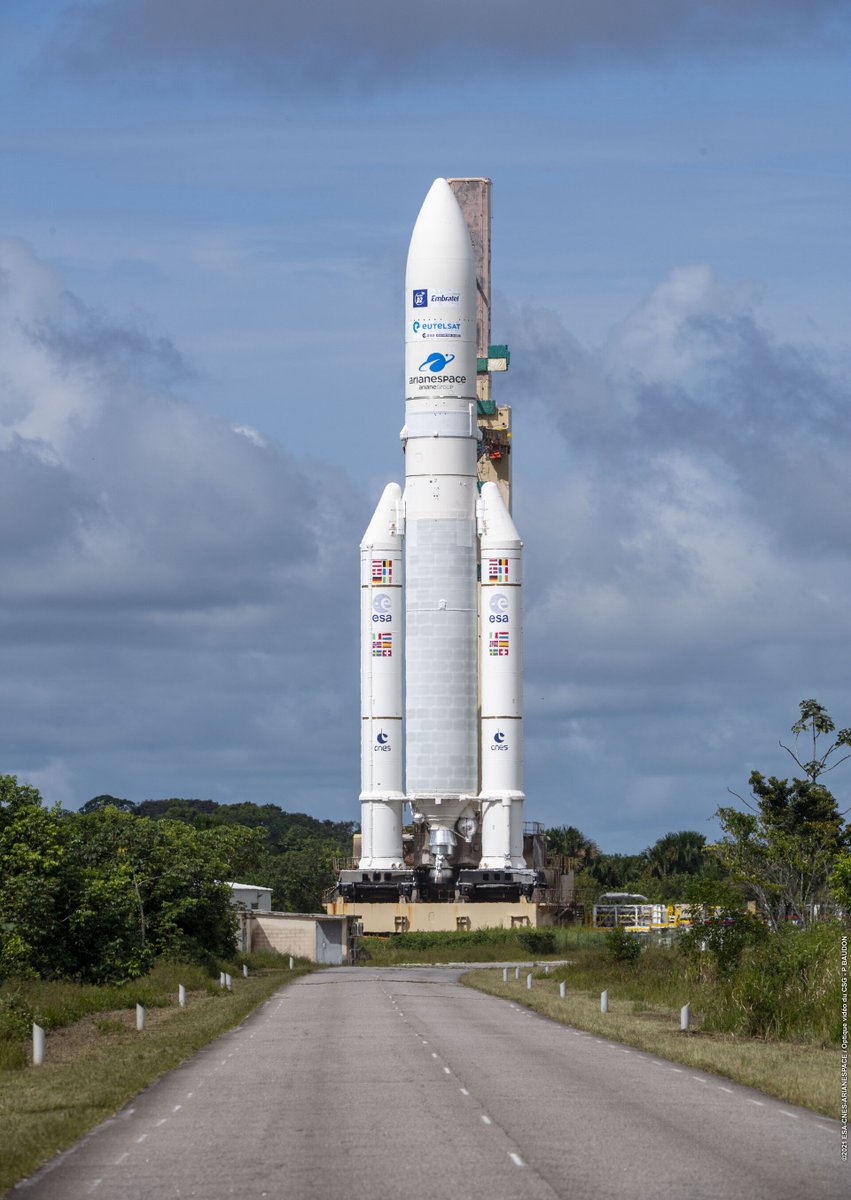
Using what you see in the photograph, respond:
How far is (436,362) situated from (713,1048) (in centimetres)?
5418

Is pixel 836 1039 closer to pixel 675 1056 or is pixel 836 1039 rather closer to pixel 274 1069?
pixel 675 1056

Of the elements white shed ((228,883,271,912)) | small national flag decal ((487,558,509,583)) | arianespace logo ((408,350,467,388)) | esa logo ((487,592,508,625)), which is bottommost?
white shed ((228,883,271,912))

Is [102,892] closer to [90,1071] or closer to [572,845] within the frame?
[90,1071]

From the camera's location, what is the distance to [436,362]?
82.1 m

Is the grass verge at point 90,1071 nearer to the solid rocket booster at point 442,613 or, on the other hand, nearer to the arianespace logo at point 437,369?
the solid rocket booster at point 442,613

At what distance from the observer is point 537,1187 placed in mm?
15953

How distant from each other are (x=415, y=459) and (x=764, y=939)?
47.1m

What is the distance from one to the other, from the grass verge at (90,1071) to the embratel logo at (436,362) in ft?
133

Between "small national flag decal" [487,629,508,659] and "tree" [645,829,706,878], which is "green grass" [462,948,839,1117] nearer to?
"small national flag decal" [487,629,508,659]

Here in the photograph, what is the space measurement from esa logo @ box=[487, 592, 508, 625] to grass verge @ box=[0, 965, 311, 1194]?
38215 mm

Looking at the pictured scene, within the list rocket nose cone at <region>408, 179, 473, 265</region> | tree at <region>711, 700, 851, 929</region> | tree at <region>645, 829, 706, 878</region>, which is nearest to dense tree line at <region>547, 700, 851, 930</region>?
tree at <region>711, 700, 851, 929</region>

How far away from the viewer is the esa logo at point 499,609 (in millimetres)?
84125

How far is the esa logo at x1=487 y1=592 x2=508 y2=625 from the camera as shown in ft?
276

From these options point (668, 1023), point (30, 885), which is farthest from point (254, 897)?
point (668, 1023)
